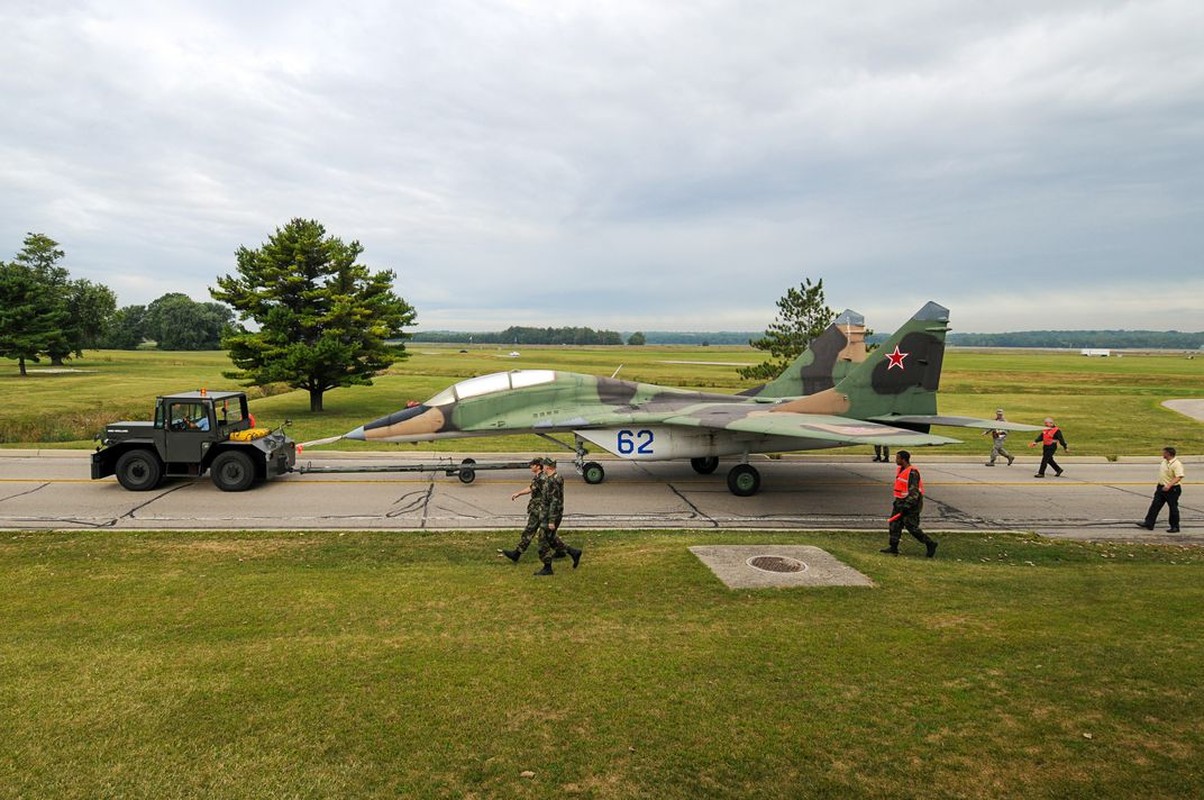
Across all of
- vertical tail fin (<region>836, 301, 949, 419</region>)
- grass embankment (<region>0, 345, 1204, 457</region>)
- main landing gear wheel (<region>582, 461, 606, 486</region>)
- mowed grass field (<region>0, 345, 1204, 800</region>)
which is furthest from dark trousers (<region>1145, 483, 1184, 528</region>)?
main landing gear wheel (<region>582, 461, 606, 486</region>)

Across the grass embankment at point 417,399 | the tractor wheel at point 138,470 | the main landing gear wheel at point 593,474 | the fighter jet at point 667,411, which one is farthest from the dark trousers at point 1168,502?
the tractor wheel at point 138,470

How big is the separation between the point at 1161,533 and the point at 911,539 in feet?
17.9

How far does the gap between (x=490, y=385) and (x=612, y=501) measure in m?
4.67

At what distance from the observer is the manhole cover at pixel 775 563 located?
998 centimetres

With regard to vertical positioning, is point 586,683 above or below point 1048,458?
below

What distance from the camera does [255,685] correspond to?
608 centimetres

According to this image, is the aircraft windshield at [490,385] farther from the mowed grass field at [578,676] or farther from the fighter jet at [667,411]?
the mowed grass field at [578,676]

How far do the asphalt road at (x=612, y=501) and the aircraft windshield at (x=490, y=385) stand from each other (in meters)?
2.23

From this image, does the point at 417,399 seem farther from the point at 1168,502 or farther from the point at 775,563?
the point at 1168,502

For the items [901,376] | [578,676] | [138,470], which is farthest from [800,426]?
[138,470]

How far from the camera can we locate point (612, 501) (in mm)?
15406

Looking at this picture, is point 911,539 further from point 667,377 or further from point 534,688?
point 667,377

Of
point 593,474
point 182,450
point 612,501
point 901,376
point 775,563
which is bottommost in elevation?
point 612,501

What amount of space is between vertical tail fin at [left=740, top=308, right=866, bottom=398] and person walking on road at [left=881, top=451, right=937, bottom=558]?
9195 millimetres
